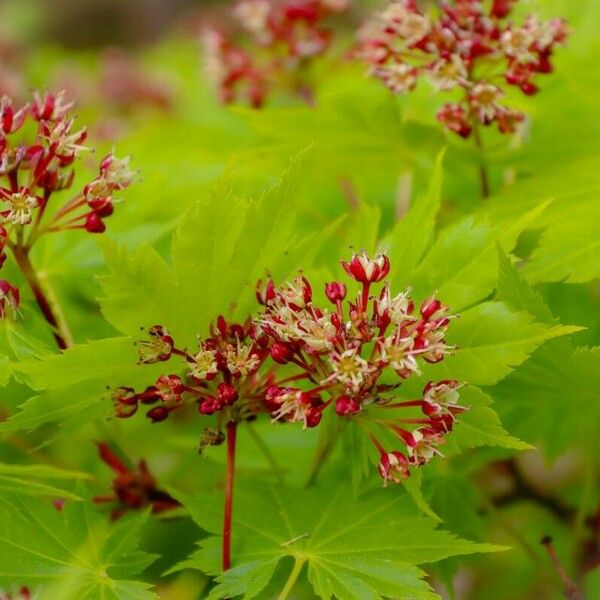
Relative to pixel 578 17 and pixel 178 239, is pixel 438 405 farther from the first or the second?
pixel 578 17

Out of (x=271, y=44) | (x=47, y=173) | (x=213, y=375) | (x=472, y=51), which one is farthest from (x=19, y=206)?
(x=271, y=44)

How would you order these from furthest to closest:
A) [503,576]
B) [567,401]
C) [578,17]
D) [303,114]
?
[503,576], [578,17], [303,114], [567,401]

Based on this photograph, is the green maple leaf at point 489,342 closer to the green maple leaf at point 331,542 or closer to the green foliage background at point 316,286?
the green foliage background at point 316,286

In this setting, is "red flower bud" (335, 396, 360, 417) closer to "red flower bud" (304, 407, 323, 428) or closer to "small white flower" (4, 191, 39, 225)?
"red flower bud" (304, 407, 323, 428)

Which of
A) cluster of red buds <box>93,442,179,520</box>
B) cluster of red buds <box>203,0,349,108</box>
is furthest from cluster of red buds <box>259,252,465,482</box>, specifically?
cluster of red buds <box>203,0,349,108</box>

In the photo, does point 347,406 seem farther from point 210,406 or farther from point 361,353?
point 210,406

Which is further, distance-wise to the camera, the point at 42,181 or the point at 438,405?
the point at 42,181

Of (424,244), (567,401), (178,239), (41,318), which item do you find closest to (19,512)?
(41,318)
